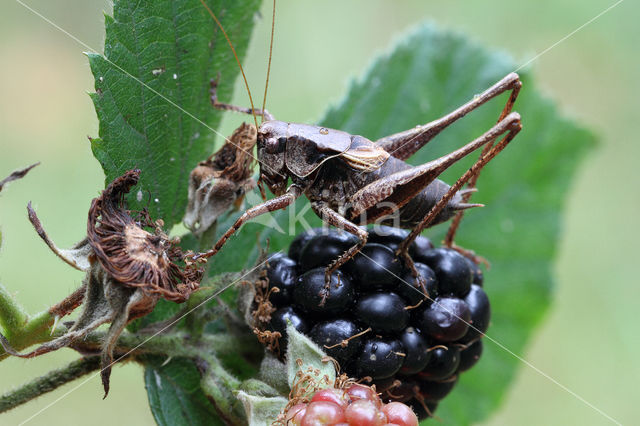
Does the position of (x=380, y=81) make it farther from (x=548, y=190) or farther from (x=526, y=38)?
(x=526, y=38)

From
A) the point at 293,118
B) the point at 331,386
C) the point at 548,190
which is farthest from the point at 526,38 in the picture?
the point at 331,386

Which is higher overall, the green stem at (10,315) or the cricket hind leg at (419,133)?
the cricket hind leg at (419,133)

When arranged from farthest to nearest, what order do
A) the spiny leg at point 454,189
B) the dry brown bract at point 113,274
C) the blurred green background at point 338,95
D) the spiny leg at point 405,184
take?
the blurred green background at point 338,95
the spiny leg at point 405,184
the spiny leg at point 454,189
the dry brown bract at point 113,274

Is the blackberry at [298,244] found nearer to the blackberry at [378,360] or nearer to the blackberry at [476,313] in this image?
the blackberry at [378,360]

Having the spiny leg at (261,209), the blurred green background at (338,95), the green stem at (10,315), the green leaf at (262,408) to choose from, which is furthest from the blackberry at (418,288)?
the blurred green background at (338,95)

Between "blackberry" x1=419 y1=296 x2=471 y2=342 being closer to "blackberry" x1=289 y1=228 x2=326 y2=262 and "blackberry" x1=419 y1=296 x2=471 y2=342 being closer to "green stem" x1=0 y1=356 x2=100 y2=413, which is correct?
"blackberry" x1=289 y1=228 x2=326 y2=262

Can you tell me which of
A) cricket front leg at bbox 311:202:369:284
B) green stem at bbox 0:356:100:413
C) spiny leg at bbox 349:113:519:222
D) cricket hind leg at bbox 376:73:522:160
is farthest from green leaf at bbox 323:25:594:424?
green stem at bbox 0:356:100:413

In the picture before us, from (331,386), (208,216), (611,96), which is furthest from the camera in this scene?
(611,96)
